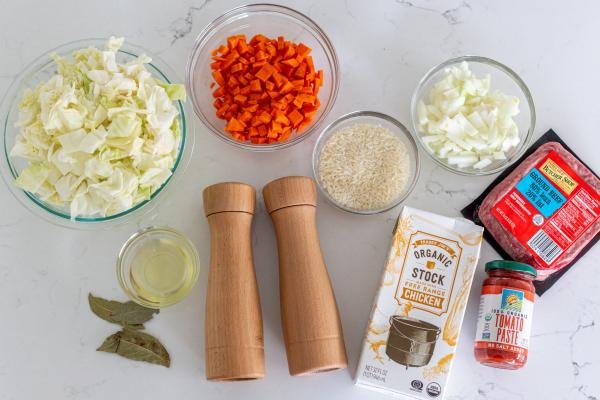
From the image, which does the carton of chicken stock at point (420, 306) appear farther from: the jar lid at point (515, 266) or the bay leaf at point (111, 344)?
the bay leaf at point (111, 344)

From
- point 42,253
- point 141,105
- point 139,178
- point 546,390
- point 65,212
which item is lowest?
point 546,390

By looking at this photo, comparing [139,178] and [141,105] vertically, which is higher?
[141,105]

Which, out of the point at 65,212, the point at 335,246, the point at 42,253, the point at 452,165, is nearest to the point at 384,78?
the point at 452,165

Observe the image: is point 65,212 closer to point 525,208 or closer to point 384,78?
point 384,78

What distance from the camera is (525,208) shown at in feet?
4.18

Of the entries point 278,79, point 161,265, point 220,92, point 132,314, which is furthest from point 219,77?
point 132,314

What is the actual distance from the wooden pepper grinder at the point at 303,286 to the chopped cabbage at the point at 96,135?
24 centimetres

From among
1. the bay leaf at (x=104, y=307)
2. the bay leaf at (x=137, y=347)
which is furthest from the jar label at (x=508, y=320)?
the bay leaf at (x=104, y=307)

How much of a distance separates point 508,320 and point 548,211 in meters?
0.26

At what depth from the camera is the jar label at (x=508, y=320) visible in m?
1.18

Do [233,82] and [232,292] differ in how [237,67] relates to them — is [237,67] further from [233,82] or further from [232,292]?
[232,292]

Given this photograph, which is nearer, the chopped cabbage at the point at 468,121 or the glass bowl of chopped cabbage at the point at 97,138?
the glass bowl of chopped cabbage at the point at 97,138

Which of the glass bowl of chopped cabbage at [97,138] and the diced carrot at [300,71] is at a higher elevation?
the diced carrot at [300,71]

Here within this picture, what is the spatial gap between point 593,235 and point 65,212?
1.10 m
